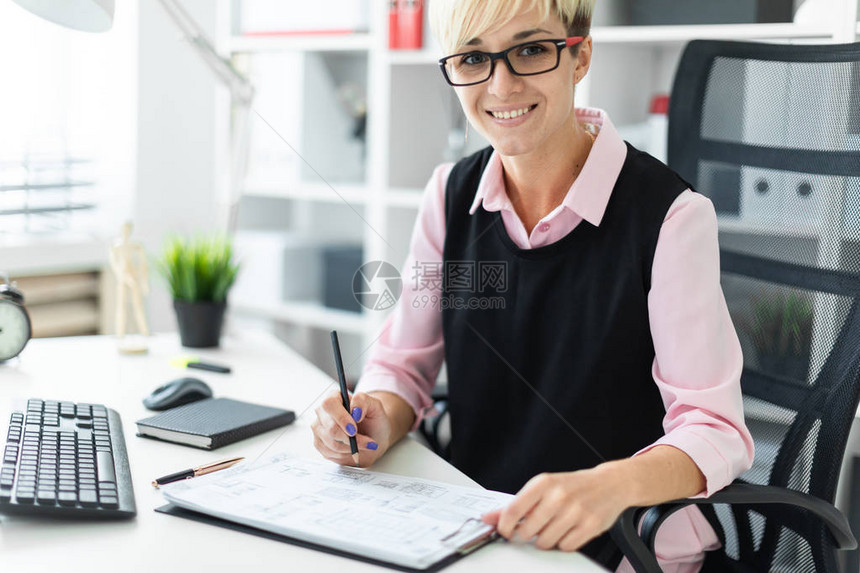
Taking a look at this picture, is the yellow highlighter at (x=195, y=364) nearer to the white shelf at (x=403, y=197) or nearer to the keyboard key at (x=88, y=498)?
the keyboard key at (x=88, y=498)

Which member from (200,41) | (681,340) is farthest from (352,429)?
(200,41)

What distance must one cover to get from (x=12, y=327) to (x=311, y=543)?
877mm

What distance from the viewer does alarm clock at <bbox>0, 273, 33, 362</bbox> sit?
1432mm

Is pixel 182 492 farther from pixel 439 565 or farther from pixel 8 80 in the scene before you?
pixel 8 80

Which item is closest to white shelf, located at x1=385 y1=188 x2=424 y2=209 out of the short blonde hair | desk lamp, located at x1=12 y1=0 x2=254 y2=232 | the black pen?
desk lamp, located at x1=12 y1=0 x2=254 y2=232

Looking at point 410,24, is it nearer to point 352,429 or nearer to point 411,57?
point 411,57

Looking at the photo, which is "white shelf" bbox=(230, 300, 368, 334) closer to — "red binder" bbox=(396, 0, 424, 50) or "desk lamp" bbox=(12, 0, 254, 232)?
"desk lamp" bbox=(12, 0, 254, 232)

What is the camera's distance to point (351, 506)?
87 centimetres

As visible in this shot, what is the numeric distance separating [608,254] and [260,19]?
159cm

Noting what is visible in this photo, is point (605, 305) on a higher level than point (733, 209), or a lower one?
lower

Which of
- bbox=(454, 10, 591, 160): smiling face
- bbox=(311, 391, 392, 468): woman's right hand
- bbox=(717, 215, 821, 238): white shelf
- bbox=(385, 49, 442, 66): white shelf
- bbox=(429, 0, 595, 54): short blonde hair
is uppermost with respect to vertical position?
bbox=(385, 49, 442, 66): white shelf

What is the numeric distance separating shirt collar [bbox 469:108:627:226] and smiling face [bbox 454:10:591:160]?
0.06 meters

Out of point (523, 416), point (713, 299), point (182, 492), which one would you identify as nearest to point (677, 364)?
point (713, 299)

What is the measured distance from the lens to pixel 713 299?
1.02 m
